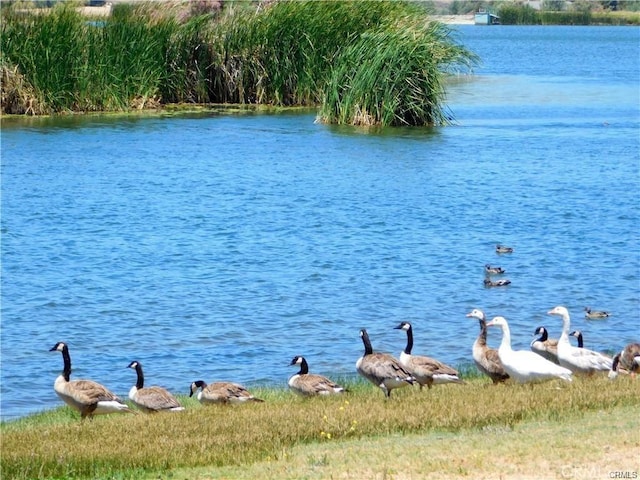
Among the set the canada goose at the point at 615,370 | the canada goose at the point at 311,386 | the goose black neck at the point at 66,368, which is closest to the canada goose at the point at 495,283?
the canada goose at the point at 615,370

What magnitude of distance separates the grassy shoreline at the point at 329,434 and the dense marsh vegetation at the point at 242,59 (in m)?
26.9

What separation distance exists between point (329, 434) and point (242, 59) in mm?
35926

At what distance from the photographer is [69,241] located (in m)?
25.2

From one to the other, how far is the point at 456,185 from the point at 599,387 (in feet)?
63.0

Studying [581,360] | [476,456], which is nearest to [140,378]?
[581,360]

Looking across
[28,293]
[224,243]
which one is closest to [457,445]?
[28,293]

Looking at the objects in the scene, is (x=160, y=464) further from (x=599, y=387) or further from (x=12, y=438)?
(x=599, y=387)

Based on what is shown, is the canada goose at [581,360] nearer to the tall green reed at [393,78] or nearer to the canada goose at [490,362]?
the canada goose at [490,362]

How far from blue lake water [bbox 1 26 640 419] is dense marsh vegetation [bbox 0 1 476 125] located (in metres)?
1.19

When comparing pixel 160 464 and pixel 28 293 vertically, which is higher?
pixel 160 464

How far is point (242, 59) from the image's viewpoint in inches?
1794

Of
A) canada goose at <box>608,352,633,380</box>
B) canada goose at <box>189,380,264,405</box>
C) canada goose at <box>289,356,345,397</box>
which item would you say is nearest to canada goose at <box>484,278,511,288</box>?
canada goose at <box>608,352,633,380</box>

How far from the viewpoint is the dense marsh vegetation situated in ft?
130

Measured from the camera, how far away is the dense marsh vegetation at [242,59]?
130 ft
